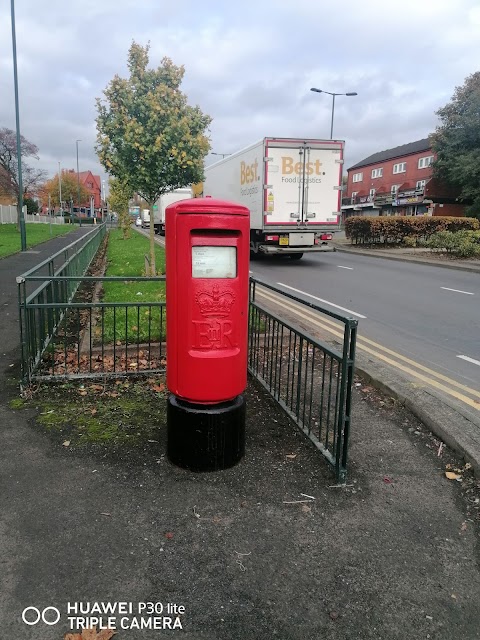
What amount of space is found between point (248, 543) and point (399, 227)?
26.4 meters

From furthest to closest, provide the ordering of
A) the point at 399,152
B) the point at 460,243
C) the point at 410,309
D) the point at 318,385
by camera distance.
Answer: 1. the point at 399,152
2. the point at 460,243
3. the point at 410,309
4. the point at 318,385

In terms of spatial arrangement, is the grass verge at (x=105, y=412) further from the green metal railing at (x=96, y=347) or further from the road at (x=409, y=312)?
the road at (x=409, y=312)

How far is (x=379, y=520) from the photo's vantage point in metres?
2.99

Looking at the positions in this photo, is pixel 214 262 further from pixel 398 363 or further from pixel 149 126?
pixel 149 126

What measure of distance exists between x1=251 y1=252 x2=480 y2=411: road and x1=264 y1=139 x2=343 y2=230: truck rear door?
1.73 m

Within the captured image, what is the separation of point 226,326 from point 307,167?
1425 centimetres

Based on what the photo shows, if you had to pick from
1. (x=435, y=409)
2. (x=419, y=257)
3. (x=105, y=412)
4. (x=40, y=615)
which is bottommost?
(x=40, y=615)

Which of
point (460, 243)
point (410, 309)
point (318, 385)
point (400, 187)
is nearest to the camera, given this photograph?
point (318, 385)

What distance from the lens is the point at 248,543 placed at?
2.74 metres

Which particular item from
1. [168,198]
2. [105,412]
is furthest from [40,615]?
[168,198]

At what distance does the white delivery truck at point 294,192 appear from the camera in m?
16.2

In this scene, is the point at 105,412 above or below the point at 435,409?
below

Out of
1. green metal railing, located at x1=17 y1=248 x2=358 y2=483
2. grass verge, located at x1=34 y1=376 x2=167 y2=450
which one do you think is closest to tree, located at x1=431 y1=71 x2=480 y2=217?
green metal railing, located at x1=17 y1=248 x2=358 y2=483

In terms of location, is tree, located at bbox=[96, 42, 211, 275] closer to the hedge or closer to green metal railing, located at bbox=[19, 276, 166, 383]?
green metal railing, located at bbox=[19, 276, 166, 383]
